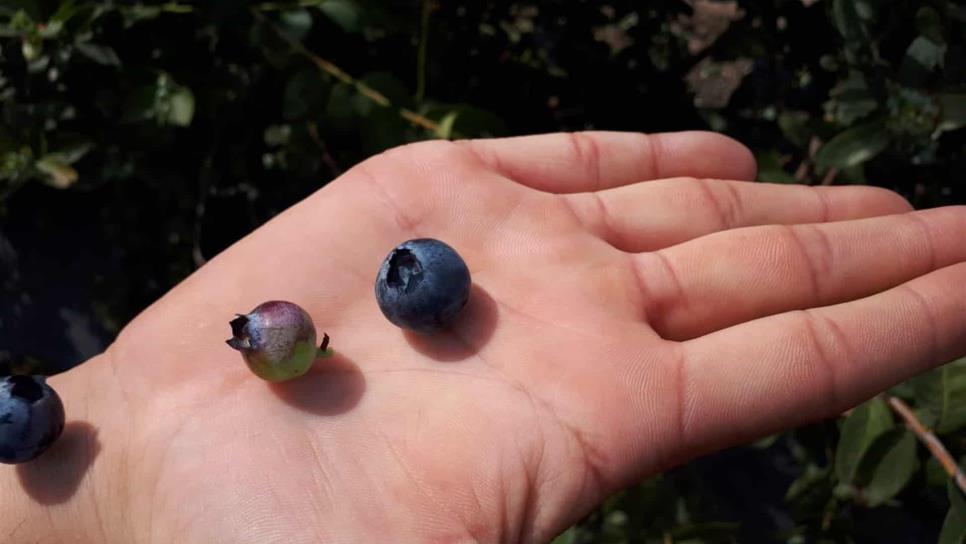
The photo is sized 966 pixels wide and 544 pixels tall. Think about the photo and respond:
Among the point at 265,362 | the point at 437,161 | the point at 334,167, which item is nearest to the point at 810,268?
the point at 437,161

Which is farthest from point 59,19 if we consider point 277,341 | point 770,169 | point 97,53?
point 770,169

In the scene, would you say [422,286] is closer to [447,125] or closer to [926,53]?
[447,125]

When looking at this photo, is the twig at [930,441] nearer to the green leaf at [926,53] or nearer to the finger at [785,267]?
the finger at [785,267]

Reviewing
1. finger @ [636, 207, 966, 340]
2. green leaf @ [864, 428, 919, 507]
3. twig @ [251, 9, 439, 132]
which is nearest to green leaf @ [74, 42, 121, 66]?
twig @ [251, 9, 439, 132]

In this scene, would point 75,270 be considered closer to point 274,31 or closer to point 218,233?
point 218,233

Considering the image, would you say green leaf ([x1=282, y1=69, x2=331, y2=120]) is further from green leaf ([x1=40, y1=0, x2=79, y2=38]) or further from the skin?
green leaf ([x1=40, y1=0, x2=79, y2=38])

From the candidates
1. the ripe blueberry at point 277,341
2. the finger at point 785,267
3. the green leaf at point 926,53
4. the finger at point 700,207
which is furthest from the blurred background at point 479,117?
the ripe blueberry at point 277,341

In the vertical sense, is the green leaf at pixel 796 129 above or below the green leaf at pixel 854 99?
below

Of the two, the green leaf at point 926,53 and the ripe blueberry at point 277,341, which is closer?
the ripe blueberry at point 277,341
